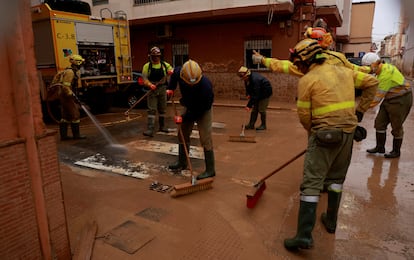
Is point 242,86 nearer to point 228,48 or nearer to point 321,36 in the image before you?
point 228,48

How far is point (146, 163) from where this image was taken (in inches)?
203

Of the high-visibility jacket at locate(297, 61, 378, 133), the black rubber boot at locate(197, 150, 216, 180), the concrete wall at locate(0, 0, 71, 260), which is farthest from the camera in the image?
the black rubber boot at locate(197, 150, 216, 180)

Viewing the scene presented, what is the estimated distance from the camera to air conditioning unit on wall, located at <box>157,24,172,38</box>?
43.9ft

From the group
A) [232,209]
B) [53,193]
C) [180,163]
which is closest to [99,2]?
[180,163]

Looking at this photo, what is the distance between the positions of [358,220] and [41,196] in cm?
302

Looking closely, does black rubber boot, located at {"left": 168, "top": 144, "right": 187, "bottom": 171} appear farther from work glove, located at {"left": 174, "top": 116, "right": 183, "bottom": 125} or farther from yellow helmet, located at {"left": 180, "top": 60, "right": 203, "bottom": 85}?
yellow helmet, located at {"left": 180, "top": 60, "right": 203, "bottom": 85}

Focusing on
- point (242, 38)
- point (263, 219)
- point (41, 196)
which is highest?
point (242, 38)

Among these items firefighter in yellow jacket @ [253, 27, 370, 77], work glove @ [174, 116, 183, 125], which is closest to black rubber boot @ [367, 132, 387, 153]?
firefighter in yellow jacket @ [253, 27, 370, 77]

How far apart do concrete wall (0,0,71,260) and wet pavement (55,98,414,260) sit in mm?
660

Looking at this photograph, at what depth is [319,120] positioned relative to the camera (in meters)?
2.82

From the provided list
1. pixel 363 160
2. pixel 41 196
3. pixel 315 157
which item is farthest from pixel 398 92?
pixel 41 196

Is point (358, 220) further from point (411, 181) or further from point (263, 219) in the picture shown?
point (411, 181)

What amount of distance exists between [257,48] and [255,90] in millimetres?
5673

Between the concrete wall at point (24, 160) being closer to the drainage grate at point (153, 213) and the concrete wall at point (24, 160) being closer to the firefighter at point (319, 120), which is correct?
the drainage grate at point (153, 213)
